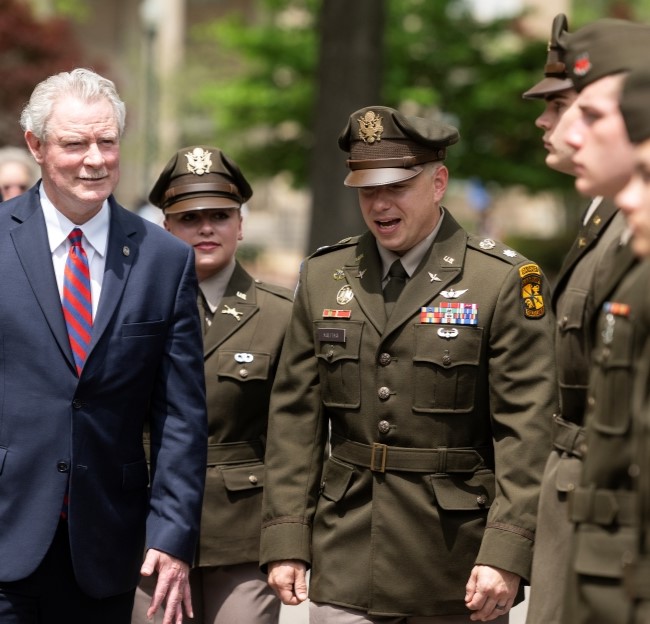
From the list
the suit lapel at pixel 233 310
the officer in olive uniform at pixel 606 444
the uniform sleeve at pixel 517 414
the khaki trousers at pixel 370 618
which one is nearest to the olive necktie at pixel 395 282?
the uniform sleeve at pixel 517 414

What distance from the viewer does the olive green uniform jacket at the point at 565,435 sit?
4.14 m

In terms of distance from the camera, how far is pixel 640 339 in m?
3.23

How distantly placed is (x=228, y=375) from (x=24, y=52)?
1670 centimetres

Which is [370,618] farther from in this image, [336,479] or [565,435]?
[565,435]

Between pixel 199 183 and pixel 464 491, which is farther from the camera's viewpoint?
pixel 199 183

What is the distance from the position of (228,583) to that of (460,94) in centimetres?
1591

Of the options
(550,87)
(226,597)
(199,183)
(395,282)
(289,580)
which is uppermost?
(550,87)

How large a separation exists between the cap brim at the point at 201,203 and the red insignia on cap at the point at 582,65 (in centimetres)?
228

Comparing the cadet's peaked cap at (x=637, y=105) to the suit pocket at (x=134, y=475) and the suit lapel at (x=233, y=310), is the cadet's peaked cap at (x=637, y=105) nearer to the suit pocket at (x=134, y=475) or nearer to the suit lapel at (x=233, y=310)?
the suit pocket at (x=134, y=475)

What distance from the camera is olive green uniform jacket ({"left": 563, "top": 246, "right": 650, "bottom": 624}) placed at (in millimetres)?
3252

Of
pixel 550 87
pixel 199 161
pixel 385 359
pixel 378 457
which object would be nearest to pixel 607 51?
pixel 550 87

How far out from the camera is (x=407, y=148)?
4.96 metres

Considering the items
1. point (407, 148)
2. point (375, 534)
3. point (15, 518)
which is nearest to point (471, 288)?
point (407, 148)

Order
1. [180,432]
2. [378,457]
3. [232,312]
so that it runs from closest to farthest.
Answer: [378,457]
[180,432]
[232,312]
